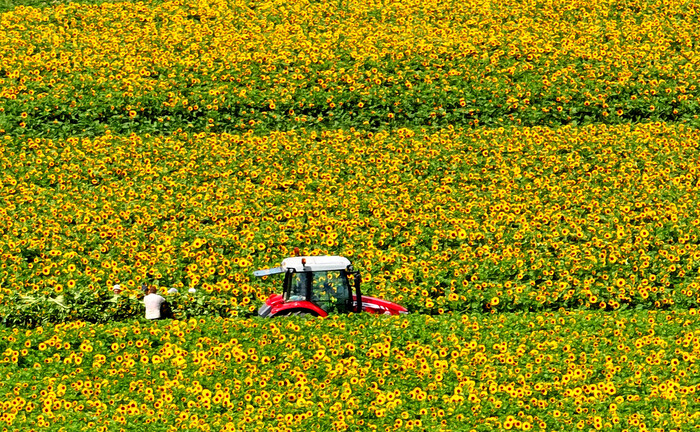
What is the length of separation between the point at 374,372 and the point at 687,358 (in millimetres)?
4492

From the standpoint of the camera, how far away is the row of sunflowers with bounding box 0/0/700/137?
25.6 metres

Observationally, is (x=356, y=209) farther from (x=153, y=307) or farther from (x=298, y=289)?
(x=153, y=307)

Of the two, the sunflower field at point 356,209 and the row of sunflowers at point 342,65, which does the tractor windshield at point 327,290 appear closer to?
the sunflower field at point 356,209

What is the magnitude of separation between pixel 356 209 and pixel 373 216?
0.37 m

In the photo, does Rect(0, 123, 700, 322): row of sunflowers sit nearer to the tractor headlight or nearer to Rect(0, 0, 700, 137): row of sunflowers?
the tractor headlight

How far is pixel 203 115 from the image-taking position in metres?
25.5

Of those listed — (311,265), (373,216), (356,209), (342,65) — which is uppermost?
(342,65)

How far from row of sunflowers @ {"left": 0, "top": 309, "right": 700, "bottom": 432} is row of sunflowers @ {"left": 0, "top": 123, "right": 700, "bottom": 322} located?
2149 millimetres

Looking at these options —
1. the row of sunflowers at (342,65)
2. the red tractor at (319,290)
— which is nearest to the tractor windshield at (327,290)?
the red tractor at (319,290)

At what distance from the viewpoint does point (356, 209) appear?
2103 centimetres

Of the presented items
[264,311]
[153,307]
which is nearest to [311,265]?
[264,311]

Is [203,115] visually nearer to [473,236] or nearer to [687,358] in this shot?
[473,236]

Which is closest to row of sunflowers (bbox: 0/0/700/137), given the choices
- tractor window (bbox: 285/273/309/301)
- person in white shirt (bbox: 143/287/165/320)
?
person in white shirt (bbox: 143/287/165/320)

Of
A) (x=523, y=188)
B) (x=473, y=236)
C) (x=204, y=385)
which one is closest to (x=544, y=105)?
(x=523, y=188)
